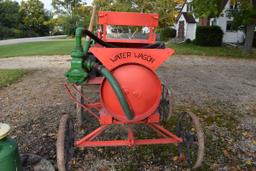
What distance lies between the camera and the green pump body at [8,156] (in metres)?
2.24

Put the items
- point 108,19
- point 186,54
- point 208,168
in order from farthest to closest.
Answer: point 186,54, point 108,19, point 208,168

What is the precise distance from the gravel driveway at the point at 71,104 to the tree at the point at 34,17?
4360 centimetres

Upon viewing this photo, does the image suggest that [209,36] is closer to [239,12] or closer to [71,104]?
[239,12]

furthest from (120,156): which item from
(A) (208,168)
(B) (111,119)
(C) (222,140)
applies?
(C) (222,140)

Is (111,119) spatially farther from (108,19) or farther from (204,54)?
(204,54)

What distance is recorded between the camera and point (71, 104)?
5301mm

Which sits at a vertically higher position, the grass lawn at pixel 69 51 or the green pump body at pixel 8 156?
the grass lawn at pixel 69 51

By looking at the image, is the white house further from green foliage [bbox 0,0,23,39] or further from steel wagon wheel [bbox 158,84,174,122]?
green foliage [bbox 0,0,23,39]

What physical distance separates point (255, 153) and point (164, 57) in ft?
6.80

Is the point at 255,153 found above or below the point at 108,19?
below

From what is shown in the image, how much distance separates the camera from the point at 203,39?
67.6 ft

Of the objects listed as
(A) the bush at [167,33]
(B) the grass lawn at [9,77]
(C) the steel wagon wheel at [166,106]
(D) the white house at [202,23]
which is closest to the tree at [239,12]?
(B) the grass lawn at [9,77]

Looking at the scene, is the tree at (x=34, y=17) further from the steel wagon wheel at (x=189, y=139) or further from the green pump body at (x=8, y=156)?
the green pump body at (x=8, y=156)

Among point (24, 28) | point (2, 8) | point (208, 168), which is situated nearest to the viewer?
point (208, 168)
